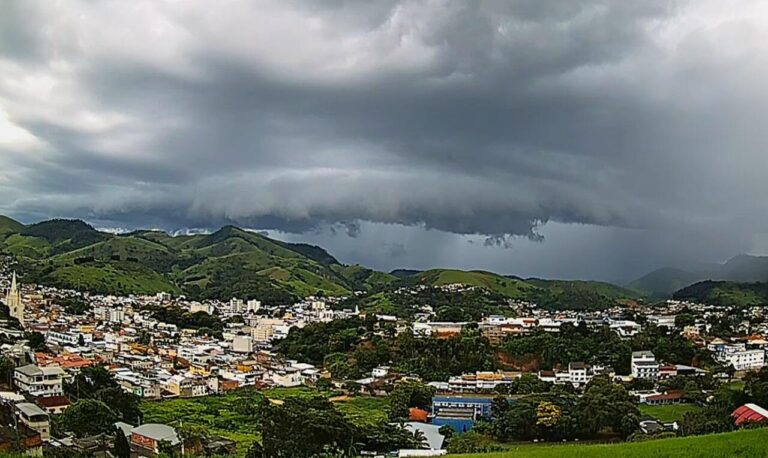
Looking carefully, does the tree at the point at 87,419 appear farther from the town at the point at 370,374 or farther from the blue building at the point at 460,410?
the blue building at the point at 460,410

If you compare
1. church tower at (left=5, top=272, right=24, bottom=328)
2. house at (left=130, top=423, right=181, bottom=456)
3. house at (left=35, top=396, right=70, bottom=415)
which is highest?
church tower at (left=5, top=272, right=24, bottom=328)

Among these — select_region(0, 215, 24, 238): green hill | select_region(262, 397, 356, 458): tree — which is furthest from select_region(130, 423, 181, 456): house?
select_region(0, 215, 24, 238): green hill

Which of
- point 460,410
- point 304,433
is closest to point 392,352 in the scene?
point 460,410

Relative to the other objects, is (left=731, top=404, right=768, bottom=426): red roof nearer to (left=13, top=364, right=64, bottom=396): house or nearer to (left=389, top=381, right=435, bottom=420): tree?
(left=389, top=381, right=435, bottom=420): tree

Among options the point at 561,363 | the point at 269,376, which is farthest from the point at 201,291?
the point at 561,363

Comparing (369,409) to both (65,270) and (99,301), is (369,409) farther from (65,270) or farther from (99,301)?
(65,270)

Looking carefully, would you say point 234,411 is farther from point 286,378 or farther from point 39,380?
point 286,378
